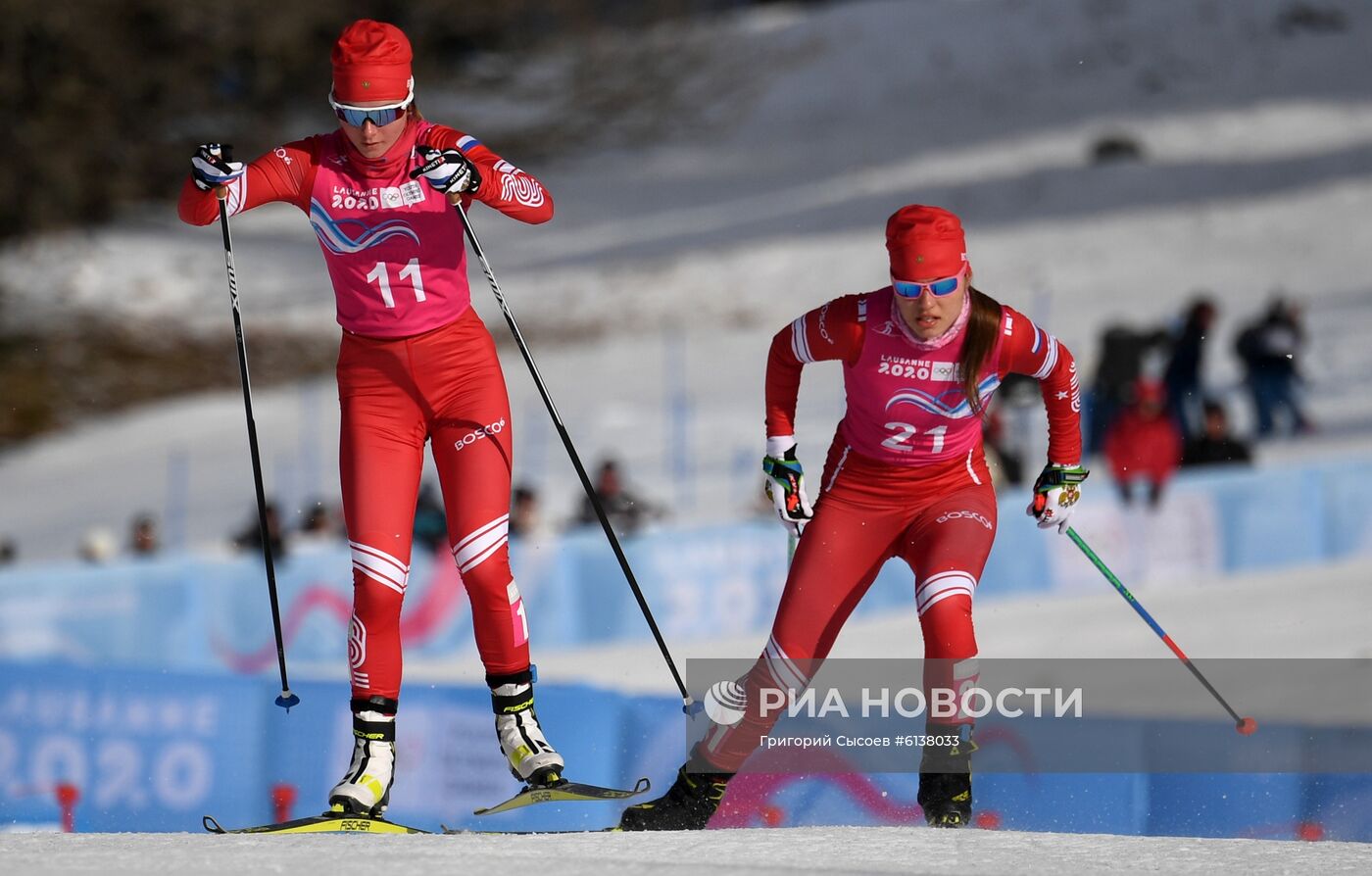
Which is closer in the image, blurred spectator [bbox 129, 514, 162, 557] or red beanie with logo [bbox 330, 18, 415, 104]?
red beanie with logo [bbox 330, 18, 415, 104]

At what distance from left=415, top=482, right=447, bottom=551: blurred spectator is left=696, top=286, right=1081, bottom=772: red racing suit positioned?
228 inches

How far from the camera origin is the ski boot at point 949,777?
274 inches

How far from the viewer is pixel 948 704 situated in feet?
22.4

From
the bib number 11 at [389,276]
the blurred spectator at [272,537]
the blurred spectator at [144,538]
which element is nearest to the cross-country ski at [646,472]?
the bib number 11 at [389,276]

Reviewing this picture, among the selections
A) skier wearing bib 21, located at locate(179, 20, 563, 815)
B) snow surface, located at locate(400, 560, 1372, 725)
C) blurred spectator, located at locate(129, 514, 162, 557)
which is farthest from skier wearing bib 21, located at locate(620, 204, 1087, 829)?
blurred spectator, located at locate(129, 514, 162, 557)

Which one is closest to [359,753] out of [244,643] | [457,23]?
[244,643]

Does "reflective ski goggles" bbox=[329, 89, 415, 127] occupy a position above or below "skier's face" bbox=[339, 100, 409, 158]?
above

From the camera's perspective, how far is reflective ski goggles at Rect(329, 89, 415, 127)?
6809 millimetres

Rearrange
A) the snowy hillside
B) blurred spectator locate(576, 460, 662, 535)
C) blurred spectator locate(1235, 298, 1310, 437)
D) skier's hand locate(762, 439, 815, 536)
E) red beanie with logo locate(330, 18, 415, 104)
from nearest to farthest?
red beanie with logo locate(330, 18, 415, 104), skier's hand locate(762, 439, 815, 536), blurred spectator locate(576, 460, 662, 535), blurred spectator locate(1235, 298, 1310, 437), the snowy hillside

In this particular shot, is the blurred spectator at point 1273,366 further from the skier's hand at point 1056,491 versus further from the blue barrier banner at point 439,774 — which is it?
the skier's hand at point 1056,491

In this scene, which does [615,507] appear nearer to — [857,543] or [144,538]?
[144,538]

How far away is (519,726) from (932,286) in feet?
7.34

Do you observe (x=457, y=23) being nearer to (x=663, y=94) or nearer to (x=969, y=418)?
(x=663, y=94)

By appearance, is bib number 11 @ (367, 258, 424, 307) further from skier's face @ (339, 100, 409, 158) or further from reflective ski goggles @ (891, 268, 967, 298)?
reflective ski goggles @ (891, 268, 967, 298)
